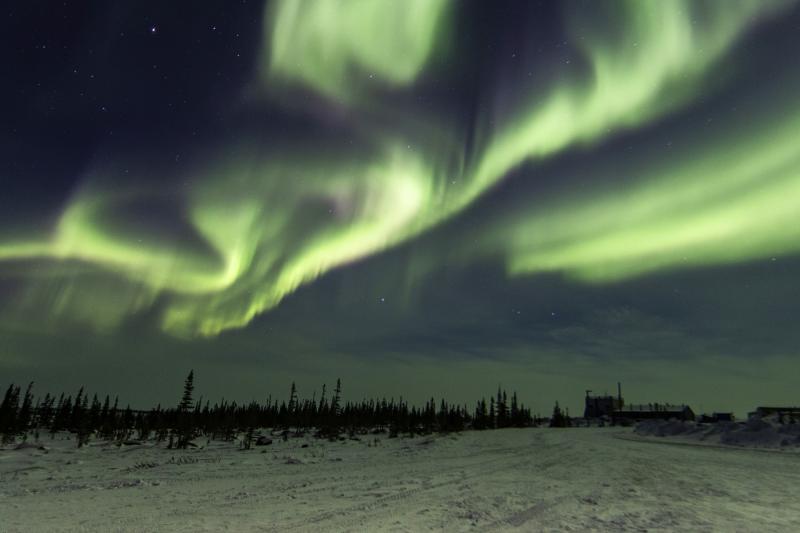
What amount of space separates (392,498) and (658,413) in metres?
189

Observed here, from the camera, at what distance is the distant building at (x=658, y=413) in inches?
6452

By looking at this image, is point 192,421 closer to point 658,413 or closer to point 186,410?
point 186,410

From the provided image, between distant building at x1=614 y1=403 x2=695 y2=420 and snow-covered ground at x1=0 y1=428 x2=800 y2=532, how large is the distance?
167m

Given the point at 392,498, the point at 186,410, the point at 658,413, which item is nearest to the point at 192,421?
the point at 186,410

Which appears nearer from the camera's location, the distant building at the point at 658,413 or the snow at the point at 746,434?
the snow at the point at 746,434

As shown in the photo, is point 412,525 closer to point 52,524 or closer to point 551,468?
point 52,524

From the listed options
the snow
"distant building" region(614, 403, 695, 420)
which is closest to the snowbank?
the snow

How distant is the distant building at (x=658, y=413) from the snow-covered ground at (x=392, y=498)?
16692cm

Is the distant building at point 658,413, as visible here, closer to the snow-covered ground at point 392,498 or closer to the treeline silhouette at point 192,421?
the treeline silhouette at point 192,421

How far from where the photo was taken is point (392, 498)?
13633mm

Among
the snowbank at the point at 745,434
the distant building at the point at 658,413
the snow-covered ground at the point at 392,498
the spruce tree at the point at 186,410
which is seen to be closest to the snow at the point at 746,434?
the snowbank at the point at 745,434

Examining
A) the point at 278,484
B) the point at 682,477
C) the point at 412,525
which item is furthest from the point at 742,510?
the point at 278,484

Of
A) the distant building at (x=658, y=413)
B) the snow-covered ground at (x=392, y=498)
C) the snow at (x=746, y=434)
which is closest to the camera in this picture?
the snow-covered ground at (x=392, y=498)

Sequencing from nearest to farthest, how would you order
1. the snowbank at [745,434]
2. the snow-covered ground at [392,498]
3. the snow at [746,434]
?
1. the snow-covered ground at [392,498]
2. the snow at [746,434]
3. the snowbank at [745,434]
